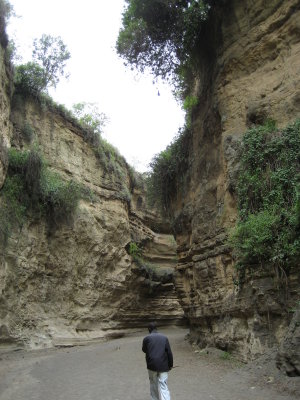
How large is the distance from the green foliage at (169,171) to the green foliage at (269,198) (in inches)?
207

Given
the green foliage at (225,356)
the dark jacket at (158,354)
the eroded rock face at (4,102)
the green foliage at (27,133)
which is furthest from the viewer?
the green foliage at (27,133)

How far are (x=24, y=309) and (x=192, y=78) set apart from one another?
39.7ft

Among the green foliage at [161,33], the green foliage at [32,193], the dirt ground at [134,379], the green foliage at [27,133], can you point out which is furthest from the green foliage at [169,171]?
the dirt ground at [134,379]

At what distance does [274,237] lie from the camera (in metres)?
9.10

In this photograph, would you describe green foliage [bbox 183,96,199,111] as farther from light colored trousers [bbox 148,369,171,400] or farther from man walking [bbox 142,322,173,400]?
light colored trousers [bbox 148,369,171,400]

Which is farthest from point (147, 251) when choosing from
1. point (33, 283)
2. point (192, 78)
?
point (192, 78)

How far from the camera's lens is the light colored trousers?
560 cm

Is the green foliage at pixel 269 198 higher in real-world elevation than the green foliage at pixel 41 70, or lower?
lower

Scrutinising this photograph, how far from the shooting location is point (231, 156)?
11820 millimetres

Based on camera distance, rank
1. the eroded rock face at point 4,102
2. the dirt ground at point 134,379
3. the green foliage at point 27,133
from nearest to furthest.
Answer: the dirt ground at point 134,379 → the eroded rock face at point 4,102 → the green foliage at point 27,133

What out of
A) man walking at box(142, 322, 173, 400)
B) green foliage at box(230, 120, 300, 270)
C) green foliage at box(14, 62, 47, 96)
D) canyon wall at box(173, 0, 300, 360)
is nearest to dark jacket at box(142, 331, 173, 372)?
man walking at box(142, 322, 173, 400)

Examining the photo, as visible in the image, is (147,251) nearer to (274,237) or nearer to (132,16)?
(132,16)

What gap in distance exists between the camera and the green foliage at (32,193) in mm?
16203

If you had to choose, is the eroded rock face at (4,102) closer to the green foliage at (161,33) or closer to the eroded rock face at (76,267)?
the eroded rock face at (76,267)
